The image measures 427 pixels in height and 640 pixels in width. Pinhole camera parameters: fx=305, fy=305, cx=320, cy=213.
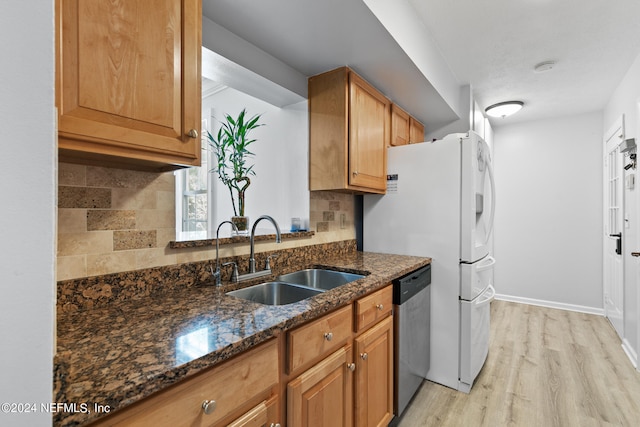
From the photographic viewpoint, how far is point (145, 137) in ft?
3.01

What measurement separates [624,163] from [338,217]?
8.66 feet

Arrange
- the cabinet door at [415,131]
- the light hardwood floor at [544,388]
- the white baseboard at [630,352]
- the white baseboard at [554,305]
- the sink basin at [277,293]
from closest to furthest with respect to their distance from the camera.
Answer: the sink basin at [277,293], the light hardwood floor at [544,388], the white baseboard at [630,352], the cabinet door at [415,131], the white baseboard at [554,305]

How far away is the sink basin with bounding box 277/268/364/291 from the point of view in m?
1.75

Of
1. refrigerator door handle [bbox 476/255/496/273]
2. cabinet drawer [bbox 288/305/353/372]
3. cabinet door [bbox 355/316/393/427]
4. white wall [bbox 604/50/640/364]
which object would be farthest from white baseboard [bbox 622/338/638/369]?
cabinet drawer [bbox 288/305/353/372]

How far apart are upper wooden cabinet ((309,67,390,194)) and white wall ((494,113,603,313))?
292cm

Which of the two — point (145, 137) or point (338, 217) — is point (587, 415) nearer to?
point (338, 217)

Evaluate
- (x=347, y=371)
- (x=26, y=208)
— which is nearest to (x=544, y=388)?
(x=347, y=371)

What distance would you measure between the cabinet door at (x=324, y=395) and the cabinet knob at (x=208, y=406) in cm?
32

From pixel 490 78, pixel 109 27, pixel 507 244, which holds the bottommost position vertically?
pixel 507 244

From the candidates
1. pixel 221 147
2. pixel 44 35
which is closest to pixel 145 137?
pixel 44 35

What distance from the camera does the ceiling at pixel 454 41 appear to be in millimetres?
1432

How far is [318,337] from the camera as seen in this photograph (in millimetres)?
1114

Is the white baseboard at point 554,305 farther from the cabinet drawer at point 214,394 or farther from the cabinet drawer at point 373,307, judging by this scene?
→ the cabinet drawer at point 214,394

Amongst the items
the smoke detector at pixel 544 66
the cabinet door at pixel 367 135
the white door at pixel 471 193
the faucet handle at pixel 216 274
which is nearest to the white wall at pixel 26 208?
the faucet handle at pixel 216 274
